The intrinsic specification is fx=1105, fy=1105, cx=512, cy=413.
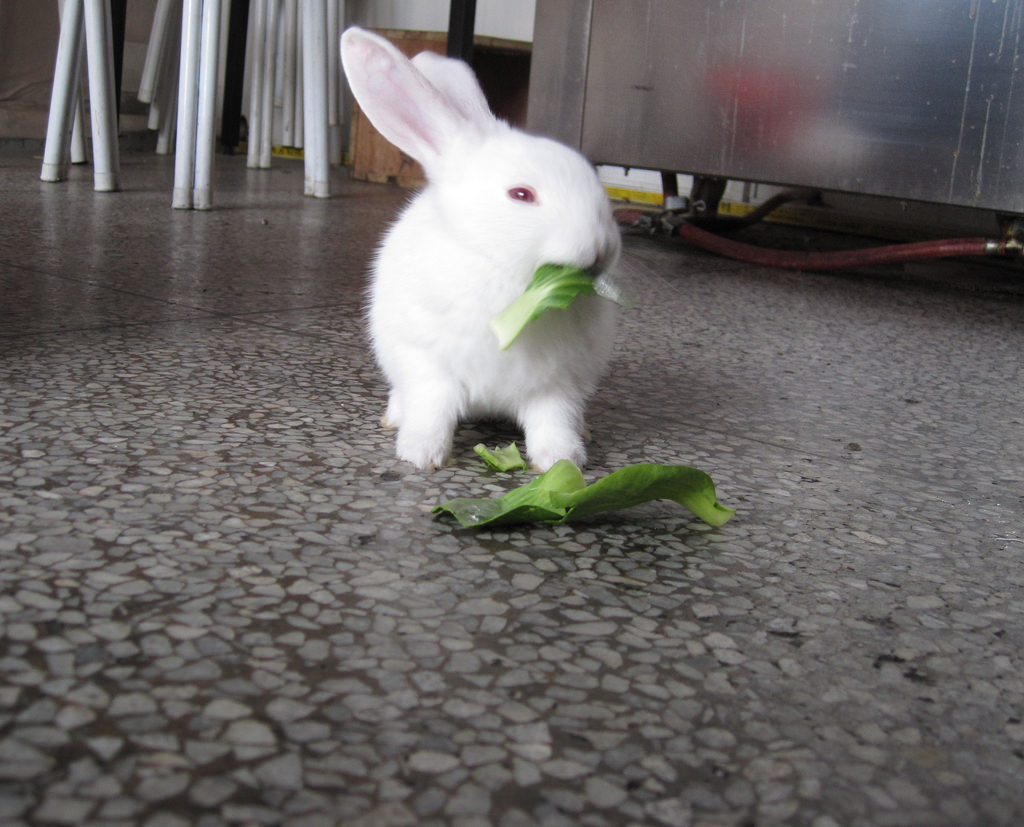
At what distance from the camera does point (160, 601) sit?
0.86 m

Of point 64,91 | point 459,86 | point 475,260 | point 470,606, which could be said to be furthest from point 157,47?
point 470,606

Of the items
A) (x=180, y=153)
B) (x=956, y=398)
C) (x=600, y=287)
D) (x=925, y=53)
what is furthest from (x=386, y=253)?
(x=180, y=153)

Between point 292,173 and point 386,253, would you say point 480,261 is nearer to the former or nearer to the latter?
point 386,253

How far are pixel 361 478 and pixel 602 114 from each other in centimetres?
202

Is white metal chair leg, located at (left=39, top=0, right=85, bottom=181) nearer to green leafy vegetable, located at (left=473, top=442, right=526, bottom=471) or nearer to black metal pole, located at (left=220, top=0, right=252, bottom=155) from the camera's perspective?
black metal pole, located at (left=220, top=0, right=252, bottom=155)

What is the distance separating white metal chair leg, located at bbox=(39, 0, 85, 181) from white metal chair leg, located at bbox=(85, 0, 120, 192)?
9cm

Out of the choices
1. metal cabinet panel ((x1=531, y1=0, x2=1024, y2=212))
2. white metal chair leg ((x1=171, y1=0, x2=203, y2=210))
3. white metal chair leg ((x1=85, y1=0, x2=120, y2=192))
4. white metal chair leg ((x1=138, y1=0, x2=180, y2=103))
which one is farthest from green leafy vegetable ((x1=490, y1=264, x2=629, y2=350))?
white metal chair leg ((x1=138, y1=0, x2=180, y2=103))

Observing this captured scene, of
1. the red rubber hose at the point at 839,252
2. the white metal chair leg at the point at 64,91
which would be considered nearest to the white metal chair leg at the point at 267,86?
the white metal chair leg at the point at 64,91

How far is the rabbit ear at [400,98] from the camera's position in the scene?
1.25 meters

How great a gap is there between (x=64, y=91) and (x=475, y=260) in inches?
107

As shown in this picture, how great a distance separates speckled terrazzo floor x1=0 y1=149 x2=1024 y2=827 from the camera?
669 millimetres

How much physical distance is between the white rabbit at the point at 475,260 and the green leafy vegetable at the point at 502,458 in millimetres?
19

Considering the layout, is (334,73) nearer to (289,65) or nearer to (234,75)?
(289,65)

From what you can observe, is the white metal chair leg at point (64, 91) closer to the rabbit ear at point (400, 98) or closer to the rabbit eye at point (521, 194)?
the rabbit ear at point (400, 98)
